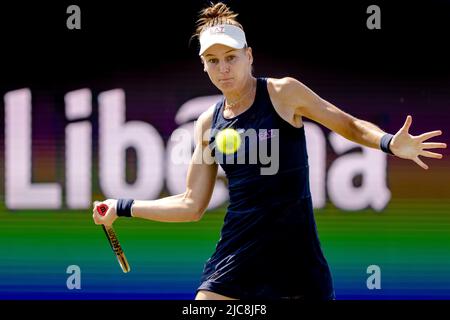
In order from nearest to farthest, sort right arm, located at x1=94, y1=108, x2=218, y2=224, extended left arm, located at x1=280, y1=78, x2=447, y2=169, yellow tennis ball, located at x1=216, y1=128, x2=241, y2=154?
extended left arm, located at x1=280, y1=78, x2=447, y2=169
yellow tennis ball, located at x1=216, y1=128, x2=241, y2=154
right arm, located at x1=94, y1=108, x2=218, y2=224

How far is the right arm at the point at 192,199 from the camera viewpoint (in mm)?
4300

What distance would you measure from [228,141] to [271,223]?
1.47 ft

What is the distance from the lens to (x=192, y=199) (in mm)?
4340

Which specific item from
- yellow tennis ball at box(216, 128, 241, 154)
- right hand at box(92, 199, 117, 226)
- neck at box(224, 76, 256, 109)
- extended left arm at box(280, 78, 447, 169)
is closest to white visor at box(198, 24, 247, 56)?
neck at box(224, 76, 256, 109)

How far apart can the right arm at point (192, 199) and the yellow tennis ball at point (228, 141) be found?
0.62 feet

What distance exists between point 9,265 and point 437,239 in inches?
110

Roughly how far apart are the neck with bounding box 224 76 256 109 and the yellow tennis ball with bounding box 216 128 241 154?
152mm

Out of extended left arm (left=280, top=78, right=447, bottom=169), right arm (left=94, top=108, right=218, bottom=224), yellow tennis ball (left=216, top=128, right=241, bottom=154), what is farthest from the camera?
right arm (left=94, top=108, right=218, bottom=224)

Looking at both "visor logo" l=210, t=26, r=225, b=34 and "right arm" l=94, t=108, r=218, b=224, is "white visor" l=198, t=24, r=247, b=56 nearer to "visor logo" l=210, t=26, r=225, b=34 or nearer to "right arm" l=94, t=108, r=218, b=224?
"visor logo" l=210, t=26, r=225, b=34

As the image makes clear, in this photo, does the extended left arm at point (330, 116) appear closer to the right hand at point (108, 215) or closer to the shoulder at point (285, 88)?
the shoulder at point (285, 88)

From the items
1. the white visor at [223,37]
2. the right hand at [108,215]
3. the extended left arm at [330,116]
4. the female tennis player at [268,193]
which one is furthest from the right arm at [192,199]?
the extended left arm at [330,116]

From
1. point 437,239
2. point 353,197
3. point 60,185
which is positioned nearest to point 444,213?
point 437,239

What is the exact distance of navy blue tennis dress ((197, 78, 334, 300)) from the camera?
3.98m
